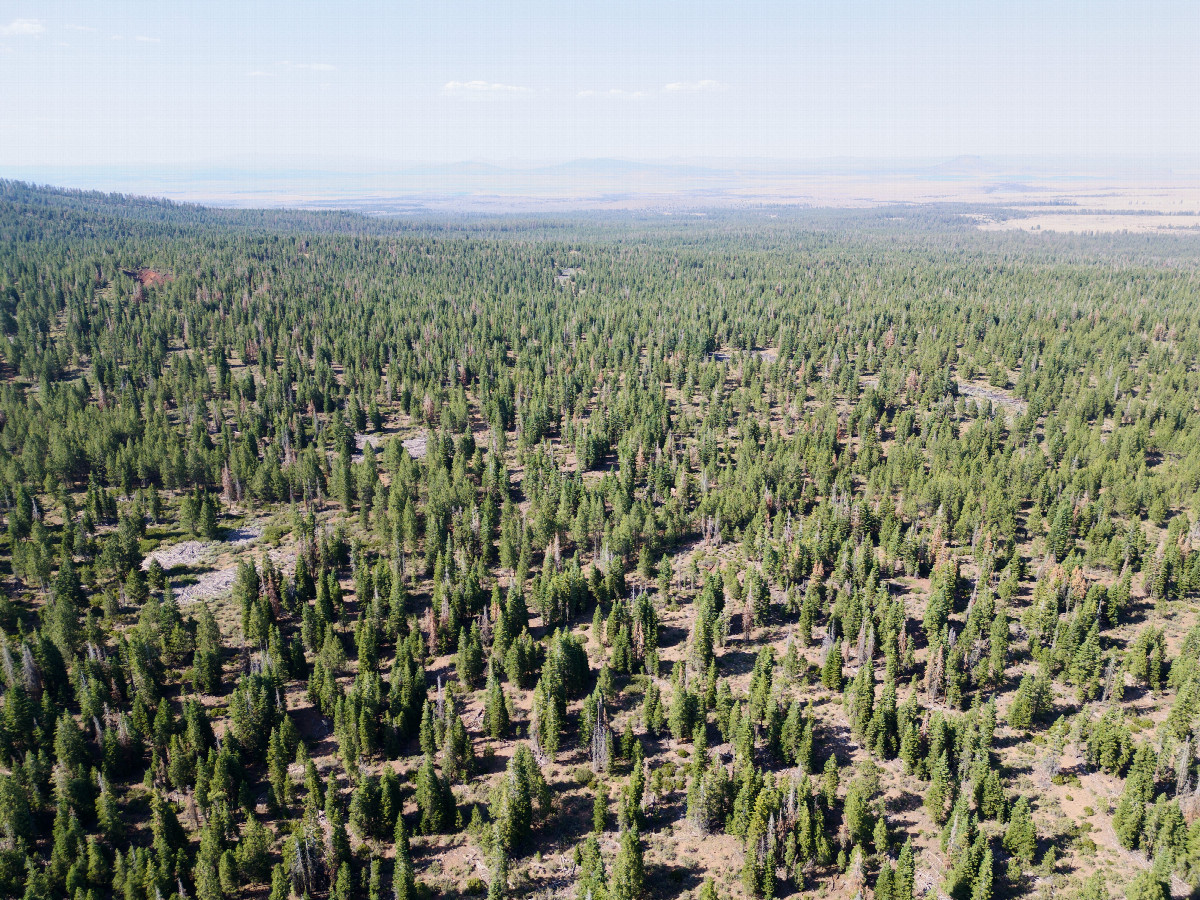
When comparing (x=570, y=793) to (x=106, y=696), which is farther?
(x=106, y=696)

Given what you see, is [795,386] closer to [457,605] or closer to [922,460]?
[922,460]

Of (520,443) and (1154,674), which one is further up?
(520,443)

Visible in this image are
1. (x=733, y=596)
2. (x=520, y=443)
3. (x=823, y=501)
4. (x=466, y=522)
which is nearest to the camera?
(x=733, y=596)

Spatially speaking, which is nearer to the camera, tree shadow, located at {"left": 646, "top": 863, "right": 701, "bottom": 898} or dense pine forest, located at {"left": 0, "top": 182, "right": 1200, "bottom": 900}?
tree shadow, located at {"left": 646, "top": 863, "right": 701, "bottom": 898}

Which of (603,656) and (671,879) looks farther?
(603,656)

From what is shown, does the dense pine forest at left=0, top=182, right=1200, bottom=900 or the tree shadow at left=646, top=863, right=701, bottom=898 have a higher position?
the dense pine forest at left=0, top=182, right=1200, bottom=900

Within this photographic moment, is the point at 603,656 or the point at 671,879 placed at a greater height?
the point at 603,656

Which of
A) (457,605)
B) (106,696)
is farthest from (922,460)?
(106,696)

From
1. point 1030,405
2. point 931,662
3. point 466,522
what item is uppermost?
point 1030,405
